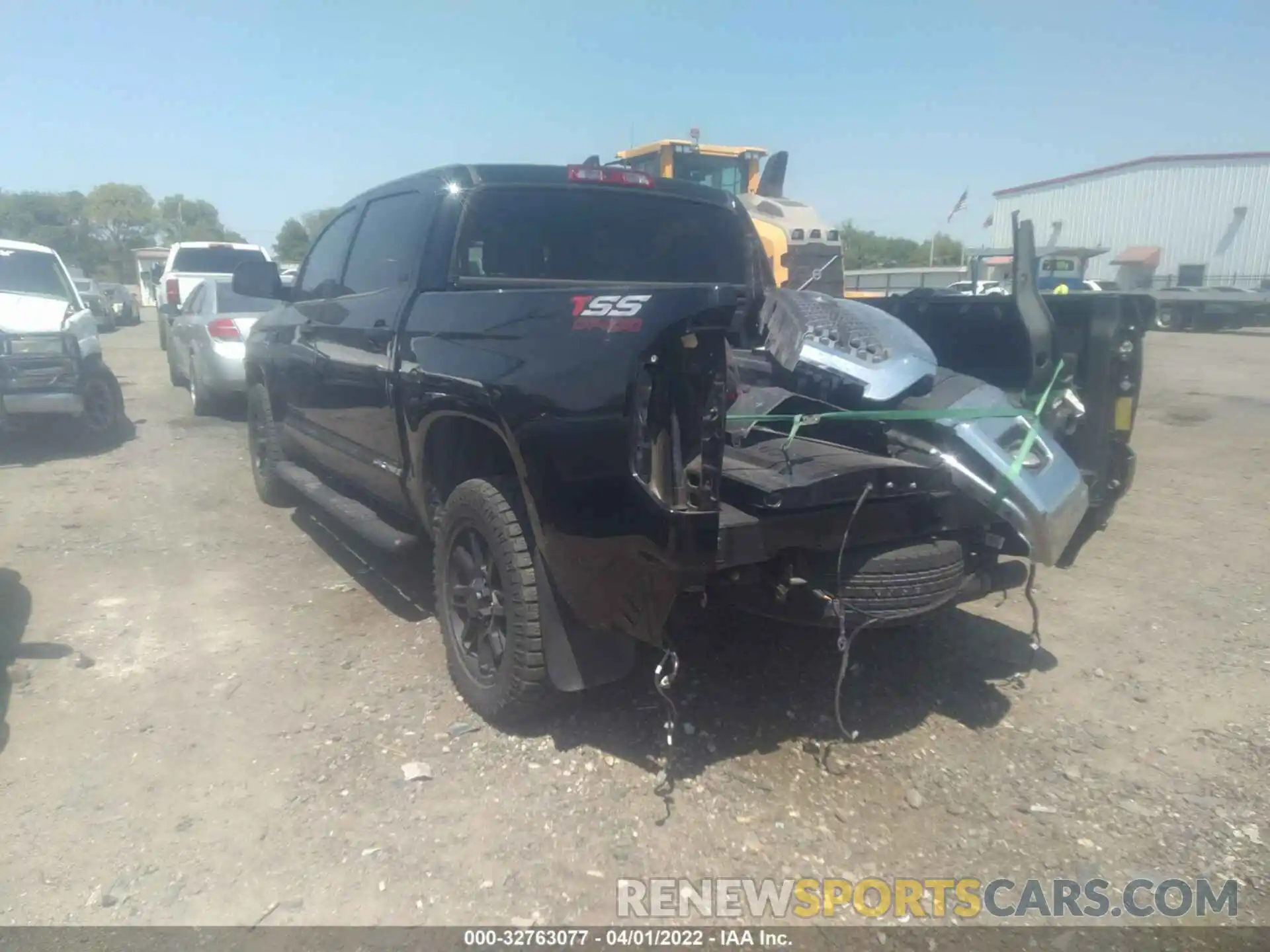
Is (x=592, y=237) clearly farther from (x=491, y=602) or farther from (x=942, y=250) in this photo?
(x=942, y=250)

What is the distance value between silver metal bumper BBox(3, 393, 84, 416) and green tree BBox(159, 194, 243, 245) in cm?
7643

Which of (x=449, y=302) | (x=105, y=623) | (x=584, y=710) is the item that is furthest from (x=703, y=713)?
(x=105, y=623)

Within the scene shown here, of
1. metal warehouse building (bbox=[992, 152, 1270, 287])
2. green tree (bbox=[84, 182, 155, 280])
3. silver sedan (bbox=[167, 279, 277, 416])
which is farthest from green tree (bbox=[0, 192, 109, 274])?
metal warehouse building (bbox=[992, 152, 1270, 287])

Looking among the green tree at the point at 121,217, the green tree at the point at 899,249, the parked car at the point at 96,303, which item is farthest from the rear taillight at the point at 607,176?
the green tree at the point at 121,217

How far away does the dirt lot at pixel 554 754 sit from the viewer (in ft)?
9.19

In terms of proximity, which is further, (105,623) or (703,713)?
(105,623)

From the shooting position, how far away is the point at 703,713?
3.65 m

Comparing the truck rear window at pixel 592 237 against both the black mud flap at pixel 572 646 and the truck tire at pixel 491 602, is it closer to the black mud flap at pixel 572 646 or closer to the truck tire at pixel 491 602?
the truck tire at pixel 491 602

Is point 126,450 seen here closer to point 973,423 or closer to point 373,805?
point 373,805

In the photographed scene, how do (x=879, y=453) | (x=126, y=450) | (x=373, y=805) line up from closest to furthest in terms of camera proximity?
(x=373, y=805)
(x=879, y=453)
(x=126, y=450)

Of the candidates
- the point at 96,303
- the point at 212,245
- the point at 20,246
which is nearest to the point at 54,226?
the point at 96,303

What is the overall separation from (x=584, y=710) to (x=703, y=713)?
0.47 m

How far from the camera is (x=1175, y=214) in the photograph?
138 feet

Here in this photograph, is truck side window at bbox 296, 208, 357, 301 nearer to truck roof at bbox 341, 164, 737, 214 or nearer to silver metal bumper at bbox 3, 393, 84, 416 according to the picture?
truck roof at bbox 341, 164, 737, 214
